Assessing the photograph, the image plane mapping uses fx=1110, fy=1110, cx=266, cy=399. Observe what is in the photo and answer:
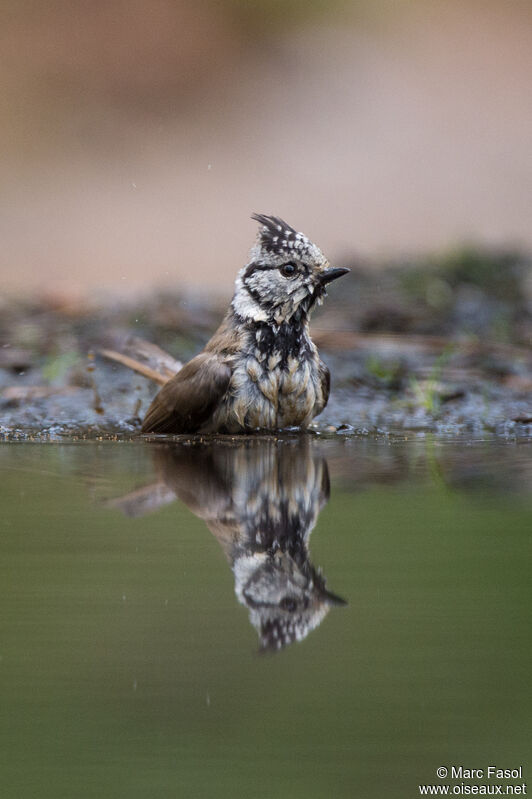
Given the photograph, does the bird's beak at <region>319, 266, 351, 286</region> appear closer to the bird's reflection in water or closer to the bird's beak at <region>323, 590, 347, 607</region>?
the bird's reflection in water

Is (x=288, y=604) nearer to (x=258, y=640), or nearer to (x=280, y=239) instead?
(x=258, y=640)

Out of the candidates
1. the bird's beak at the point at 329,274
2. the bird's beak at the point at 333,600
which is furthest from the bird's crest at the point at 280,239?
the bird's beak at the point at 333,600

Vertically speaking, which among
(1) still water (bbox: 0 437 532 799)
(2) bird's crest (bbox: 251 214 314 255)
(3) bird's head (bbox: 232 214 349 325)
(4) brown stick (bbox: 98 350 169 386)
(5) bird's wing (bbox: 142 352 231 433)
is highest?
(2) bird's crest (bbox: 251 214 314 255)

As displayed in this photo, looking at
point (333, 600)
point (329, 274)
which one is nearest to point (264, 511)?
point (333, 600)

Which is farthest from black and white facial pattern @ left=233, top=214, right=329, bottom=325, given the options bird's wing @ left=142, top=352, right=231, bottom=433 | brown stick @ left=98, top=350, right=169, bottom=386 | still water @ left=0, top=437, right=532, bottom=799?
still water @ left=0, top=437, right=532, bottom=799

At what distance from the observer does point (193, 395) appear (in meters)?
4.92

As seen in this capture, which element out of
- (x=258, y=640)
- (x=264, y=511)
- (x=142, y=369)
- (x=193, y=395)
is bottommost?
(x=258, y=640)

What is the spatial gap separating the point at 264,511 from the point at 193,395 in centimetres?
220

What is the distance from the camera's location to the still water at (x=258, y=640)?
1331 mm

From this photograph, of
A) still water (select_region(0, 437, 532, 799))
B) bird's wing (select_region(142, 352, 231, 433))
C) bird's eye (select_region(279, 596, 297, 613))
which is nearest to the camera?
still water (select_region(0, 437, 532, 799))

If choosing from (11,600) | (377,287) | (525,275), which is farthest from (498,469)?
(525,275)

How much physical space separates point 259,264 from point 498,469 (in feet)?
6.70

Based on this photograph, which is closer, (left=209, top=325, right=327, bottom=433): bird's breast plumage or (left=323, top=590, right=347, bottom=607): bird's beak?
(left=323, top=590, right=347, bottom=607): bird's beak

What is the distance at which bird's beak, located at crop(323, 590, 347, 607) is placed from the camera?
6.35ft
